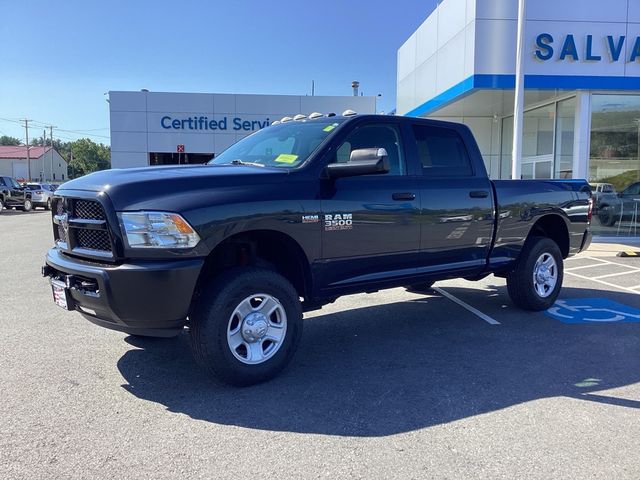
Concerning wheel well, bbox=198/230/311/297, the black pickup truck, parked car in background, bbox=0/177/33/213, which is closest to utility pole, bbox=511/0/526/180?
the black pickup truck

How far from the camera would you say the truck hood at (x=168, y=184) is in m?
3.69

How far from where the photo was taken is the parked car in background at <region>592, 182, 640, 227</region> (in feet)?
46.9

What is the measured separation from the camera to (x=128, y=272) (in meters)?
3.59

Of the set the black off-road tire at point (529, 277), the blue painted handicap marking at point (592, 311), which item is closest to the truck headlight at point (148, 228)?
the black off-road tire at point (529, 277)

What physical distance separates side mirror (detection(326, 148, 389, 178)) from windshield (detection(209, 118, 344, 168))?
0.38 m

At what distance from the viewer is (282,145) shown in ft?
16.5

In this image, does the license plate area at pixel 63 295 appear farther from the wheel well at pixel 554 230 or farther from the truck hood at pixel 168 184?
the wheel well at pixel 554 230

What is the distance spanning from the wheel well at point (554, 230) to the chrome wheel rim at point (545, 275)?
0.37 m

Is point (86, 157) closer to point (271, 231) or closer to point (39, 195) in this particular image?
point (39, 195)

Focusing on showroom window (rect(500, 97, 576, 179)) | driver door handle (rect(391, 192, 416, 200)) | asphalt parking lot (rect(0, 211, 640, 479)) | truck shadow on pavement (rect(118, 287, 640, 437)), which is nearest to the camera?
asphalt parking lot (rect(0, 211, 640, 479))

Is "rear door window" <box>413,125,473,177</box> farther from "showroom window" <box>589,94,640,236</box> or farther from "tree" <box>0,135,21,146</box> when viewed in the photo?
"tree" <box>0,135,21,146</box>

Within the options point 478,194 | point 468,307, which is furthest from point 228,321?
point 468,307

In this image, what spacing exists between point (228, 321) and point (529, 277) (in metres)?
4.02

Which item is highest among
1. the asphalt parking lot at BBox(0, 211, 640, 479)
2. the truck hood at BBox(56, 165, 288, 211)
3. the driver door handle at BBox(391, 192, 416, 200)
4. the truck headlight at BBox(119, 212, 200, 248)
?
the truck hood at BBox(56, 165, 288, 211)
